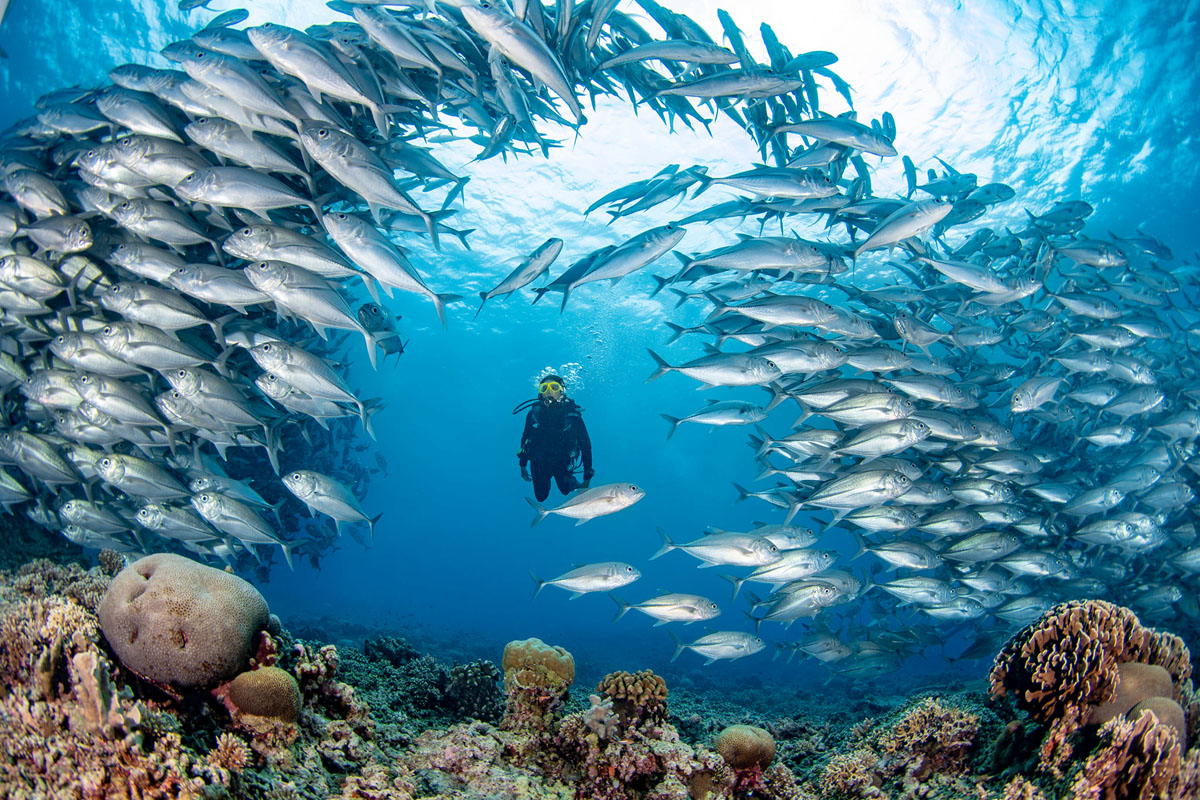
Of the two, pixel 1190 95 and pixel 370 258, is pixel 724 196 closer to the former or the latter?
pixel 1190 95

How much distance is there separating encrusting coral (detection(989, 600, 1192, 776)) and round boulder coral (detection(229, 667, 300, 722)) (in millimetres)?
3906

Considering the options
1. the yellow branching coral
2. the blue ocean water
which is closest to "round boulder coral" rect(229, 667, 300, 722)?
the yellow branching coral

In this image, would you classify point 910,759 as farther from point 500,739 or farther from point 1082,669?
point 500,739

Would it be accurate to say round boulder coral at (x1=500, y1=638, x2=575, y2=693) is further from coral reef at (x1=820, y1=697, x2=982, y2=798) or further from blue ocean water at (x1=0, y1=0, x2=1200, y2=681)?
blue ocean water at (x1=0, y1=0, x2=1200, y2=681)

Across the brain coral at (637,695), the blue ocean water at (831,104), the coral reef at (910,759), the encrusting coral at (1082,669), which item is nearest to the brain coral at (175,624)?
the brain coral at (637,695)

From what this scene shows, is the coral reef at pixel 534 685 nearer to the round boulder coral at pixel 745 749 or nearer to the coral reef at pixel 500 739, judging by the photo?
the coral reef at pixel 500 739

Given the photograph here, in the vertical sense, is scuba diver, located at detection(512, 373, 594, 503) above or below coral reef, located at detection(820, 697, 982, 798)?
above

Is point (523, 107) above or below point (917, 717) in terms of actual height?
above

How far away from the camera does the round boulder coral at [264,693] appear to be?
96.7 inches

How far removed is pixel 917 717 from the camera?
3.49 m

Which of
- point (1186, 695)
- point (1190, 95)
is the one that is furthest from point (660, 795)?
point (1190, 95)

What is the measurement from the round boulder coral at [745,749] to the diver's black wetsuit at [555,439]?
5.61 m

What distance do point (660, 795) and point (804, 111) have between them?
682 cm

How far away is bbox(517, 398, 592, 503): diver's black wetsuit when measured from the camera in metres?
8.84
